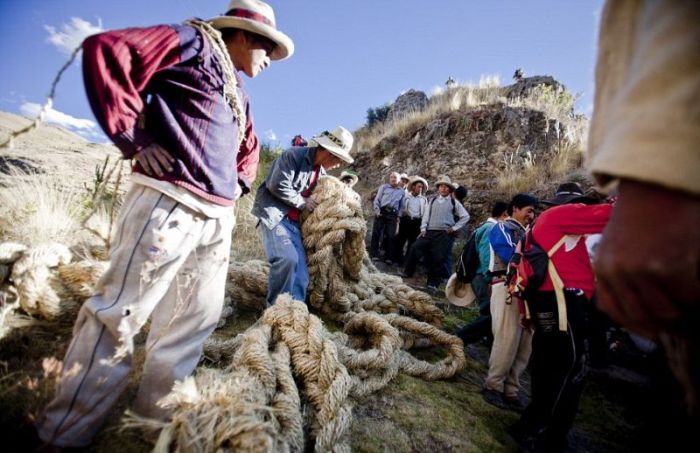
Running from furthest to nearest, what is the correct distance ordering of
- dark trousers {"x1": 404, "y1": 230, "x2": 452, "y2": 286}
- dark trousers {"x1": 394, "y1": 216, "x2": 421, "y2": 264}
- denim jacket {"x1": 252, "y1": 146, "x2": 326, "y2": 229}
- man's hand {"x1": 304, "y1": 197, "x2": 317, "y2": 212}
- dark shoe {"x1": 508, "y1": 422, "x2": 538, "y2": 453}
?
dark trousers {"x1": 394, "y1": 216, "x2": 421, "y2": 264} < dark trousers {"x1": 404, "y1": 230, "x2": 452, "y2": 286} < man's hand {"x1": 304, "y1": 197, "x2": 317, "y2": 212} < denim jacket {"x1": 252, "y1": 146, "x2": 326, "y2": 229} < dark shoe {"x1": 508, "y1": 422, "x2": 538, "y2": 453}

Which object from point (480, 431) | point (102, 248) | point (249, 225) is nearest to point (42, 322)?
point (102, 248)

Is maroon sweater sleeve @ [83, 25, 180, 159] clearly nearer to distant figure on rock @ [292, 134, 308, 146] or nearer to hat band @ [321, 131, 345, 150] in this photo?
hat band @ [321, 131, 345, 150]

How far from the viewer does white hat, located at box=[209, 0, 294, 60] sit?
150 centimetres

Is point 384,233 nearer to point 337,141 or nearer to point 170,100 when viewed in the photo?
point 337,141

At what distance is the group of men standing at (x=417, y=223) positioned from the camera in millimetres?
6004

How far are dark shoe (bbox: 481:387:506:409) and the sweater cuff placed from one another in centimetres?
285

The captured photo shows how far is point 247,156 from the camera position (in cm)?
181

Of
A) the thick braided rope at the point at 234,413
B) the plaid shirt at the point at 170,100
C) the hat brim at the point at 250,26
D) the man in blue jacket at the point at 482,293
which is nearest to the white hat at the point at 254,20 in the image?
the hat brim at the point at 250,26

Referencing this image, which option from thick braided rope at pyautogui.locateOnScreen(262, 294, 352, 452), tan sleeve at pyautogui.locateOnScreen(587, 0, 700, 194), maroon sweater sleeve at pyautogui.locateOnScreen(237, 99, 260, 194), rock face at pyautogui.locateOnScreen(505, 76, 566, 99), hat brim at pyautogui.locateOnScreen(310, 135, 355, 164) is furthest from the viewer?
rock face at pyautogui.locateOnScreen(505, 76, 566, 99)

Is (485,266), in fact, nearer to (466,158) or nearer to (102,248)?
(102,248)

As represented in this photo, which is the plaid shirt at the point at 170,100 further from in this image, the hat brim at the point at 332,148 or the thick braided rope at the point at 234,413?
the hat brim at the point at 332,148

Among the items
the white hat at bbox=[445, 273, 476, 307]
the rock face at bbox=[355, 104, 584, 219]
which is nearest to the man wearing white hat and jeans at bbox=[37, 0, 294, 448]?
the white hat at bbox=[445, 273, 476, 307]

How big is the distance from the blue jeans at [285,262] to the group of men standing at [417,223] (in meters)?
3.45

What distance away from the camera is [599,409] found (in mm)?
2871
